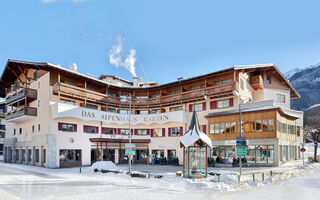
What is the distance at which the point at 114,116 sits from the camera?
4150 centimetres

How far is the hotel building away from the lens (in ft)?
109

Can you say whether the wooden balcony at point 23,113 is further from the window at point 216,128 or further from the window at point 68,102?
the window at point 216,128

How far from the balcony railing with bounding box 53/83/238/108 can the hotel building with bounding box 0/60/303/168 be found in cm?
13

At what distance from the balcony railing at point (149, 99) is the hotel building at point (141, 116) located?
13 cm

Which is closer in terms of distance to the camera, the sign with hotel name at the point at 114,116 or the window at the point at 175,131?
the sign with hotel name at the point at 114,116

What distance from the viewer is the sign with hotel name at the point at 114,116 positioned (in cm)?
3441

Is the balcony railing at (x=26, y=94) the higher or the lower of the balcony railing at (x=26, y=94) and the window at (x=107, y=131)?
the higher

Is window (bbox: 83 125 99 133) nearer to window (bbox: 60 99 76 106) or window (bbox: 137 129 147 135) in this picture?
window (bbox: 60 99 76 106)

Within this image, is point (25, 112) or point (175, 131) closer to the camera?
point (25, 112)

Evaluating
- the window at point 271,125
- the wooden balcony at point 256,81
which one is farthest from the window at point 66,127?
the wooden balcony at point 256,81

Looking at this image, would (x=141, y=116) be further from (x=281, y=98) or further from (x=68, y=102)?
(x=281, y=98)

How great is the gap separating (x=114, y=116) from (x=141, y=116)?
467 cm

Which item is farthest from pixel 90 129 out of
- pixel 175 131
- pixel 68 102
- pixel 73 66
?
pixel 175 131

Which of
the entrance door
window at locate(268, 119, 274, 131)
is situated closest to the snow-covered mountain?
window at locate(268, 119, 274, 131)
